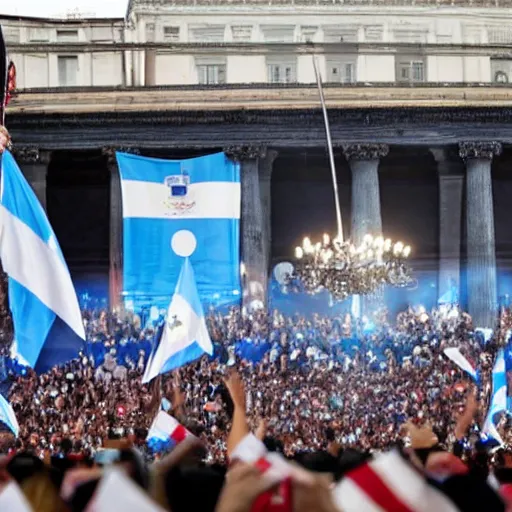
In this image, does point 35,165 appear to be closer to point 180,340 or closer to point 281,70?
point 281,70

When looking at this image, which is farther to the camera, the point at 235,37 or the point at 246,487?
the point at 235,37

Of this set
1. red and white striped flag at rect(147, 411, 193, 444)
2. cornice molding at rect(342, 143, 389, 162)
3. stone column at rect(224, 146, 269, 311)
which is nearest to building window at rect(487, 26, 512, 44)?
cornice molding at rect(342, 143, 389, 162)

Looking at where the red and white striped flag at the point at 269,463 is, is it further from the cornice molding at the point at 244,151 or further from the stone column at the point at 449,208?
the stone column at the point at 449,208

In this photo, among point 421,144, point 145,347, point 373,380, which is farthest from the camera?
point 421,144

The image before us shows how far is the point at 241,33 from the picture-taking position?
4059 cm

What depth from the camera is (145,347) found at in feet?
96.4

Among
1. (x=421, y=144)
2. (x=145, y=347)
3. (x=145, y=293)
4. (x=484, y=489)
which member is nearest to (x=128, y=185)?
(x=145, y=293)

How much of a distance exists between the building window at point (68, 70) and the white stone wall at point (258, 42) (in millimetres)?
30

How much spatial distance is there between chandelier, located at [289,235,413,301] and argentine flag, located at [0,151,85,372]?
1392 cm

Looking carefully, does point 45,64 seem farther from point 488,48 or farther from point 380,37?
point 488,48

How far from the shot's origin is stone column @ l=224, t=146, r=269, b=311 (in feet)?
115

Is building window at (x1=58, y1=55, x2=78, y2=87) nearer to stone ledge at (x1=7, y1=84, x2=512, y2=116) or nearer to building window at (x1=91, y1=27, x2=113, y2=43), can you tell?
building window at (x1=91, y1=27, x2=113, y2=43)

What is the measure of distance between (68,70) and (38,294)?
25.9 m

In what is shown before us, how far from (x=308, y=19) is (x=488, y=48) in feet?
18.8
